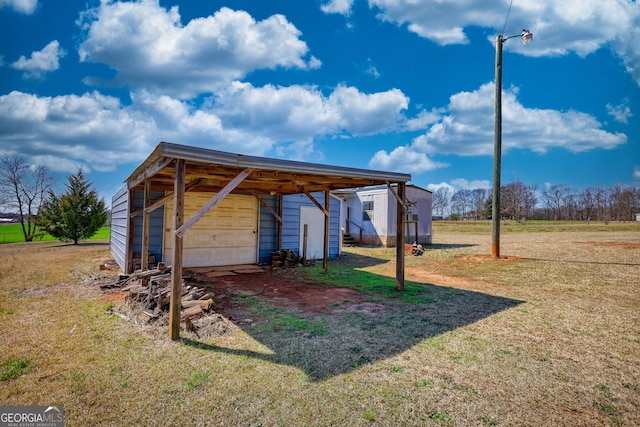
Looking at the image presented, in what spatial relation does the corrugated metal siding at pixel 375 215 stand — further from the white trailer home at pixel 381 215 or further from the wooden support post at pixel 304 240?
the wooden support post at pixel 304 240

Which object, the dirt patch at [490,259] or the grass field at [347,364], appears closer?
the grass field at [347,364]

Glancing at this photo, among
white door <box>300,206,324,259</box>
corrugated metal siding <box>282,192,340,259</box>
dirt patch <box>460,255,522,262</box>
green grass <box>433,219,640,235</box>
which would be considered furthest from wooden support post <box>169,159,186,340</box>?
green grass <box>433,219,640,235</box>

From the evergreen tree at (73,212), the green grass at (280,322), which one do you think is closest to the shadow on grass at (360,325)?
the green grass at (280,322)

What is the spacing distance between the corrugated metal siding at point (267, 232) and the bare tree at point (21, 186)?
68.8 feet

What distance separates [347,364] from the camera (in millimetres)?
3295

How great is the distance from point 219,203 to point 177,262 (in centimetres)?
640

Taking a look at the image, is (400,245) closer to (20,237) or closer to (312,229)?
(312,229)

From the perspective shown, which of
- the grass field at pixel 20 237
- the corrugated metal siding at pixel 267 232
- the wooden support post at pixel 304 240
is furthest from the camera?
the grass field at pixel 20 237

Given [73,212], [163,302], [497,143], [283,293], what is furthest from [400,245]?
[73,212]

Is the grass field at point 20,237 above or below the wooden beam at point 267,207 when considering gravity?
below

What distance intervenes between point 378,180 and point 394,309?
2.81 meters

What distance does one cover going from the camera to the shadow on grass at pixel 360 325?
3.48 m

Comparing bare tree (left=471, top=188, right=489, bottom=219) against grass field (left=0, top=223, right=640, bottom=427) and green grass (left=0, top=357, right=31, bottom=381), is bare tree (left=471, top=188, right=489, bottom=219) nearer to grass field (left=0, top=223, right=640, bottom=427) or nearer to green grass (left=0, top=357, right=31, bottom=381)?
grass field (left=0, top=223, right=640, bottom=427)

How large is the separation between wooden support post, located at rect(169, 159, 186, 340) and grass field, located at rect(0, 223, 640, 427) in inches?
9.1
